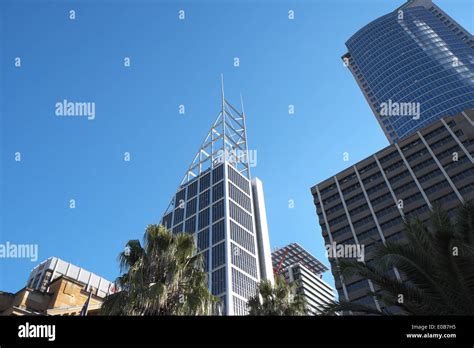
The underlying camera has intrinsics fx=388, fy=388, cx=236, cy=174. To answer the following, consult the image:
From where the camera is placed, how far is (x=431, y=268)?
1177cm

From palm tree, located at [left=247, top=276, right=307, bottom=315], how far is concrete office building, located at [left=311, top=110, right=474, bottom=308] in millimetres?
50061

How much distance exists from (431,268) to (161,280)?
31.9 ft

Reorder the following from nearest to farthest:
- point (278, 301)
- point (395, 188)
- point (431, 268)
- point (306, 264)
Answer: point (431, 268) < point (278, 301) < point (395, 188) < point (306, 264)

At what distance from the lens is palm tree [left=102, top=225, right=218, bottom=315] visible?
13.9 meters

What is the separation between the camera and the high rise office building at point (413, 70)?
145 m

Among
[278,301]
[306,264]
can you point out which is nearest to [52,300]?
[278,301]

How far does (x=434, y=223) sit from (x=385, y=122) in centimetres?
16460

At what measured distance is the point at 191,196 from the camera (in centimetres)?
12912

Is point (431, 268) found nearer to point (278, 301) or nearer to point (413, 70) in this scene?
point (278, 301)

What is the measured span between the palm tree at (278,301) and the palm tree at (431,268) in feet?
36.5

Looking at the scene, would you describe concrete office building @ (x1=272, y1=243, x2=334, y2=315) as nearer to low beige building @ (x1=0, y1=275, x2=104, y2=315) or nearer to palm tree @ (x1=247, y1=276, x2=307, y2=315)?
palm tree @ (x1=247, y1=276, x2=307, y2=315)
